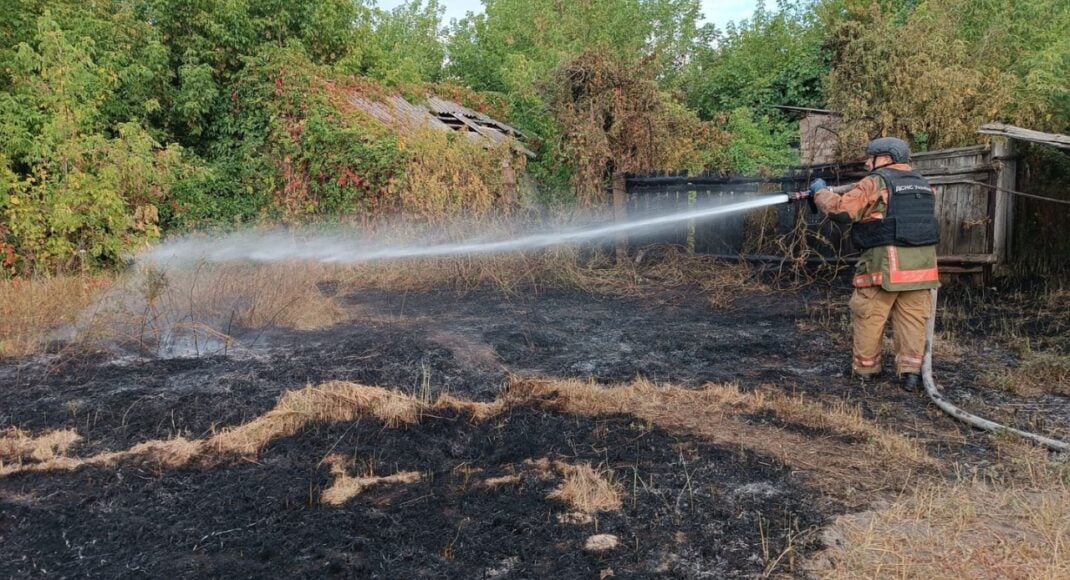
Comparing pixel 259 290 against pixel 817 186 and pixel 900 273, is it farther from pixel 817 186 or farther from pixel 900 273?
pixel 900 273

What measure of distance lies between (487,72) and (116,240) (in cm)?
1834

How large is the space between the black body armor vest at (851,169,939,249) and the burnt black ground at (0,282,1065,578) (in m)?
1.06

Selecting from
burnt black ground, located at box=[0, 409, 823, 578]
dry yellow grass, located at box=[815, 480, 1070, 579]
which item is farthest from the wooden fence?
burnt black ground, located at box=[0, 409, 823, 578]

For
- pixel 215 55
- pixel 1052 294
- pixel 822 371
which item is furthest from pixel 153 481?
pixel 215 55

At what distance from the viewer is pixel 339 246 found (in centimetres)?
1134

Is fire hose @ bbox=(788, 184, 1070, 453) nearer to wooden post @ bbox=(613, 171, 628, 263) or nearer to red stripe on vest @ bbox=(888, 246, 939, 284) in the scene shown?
red stripe on vest @ bbox=(888, 246, 939, 284)

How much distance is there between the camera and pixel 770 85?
19.6 m

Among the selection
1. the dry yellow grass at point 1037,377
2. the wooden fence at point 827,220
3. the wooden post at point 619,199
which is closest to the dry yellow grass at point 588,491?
the dry yellow grass at point 1037,377

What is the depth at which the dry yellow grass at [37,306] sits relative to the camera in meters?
6.00

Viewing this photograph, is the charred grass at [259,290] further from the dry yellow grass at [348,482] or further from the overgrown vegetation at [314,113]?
the dry yellow grass at [348,482]

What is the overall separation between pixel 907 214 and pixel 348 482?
424 cm

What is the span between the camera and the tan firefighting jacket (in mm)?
5078

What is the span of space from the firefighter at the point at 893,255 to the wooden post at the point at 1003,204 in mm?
3044

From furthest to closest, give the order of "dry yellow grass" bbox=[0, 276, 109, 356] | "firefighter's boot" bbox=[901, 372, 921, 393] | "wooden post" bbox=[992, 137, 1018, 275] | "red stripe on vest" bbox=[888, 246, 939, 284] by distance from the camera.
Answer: "wooden post" bbox=[992, 137, 1018, 275] < "dry yellow grass" bbox=[0, 276, 109, 356] < "red stripe on vest" bbox=[888, 246, 939, 284] < "firefighter's boot" bbox=[901, 372, 921, 393]
